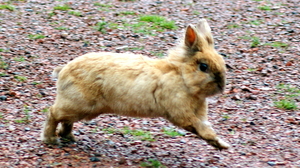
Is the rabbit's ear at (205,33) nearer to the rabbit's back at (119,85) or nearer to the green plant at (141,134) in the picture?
the rabbit's back at (119,85)

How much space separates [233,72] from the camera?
28.9 feet

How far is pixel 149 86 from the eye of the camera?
17.3ft

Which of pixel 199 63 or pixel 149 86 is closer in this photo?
pixel 199 63

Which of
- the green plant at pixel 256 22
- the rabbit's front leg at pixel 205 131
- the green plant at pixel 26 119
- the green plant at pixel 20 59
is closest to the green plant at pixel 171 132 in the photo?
the rabbit's front leg at pixel 205 131

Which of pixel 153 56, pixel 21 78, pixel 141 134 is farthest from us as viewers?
pixel 153 56

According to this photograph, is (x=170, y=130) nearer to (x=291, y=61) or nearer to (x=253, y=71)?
(x=253, y=71)

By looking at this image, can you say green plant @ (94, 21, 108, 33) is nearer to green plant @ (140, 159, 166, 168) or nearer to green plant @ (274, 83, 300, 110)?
green plant @ (274, 83, 300, 110)

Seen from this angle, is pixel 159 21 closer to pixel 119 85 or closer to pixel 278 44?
pixel 278 44

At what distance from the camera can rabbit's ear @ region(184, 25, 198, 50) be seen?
205 inches

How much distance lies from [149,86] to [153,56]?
3980 millimetres

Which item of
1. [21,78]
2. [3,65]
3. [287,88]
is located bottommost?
[287,88]

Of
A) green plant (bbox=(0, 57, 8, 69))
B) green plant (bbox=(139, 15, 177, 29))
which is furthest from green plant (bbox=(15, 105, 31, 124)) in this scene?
green plant (bbox=(139, 15, 177, 29))

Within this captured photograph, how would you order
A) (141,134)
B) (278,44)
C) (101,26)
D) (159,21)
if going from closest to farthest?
(141,134), (278,44), (101,26), (159,21)

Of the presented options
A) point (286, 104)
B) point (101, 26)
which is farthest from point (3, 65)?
point (286, 104)
